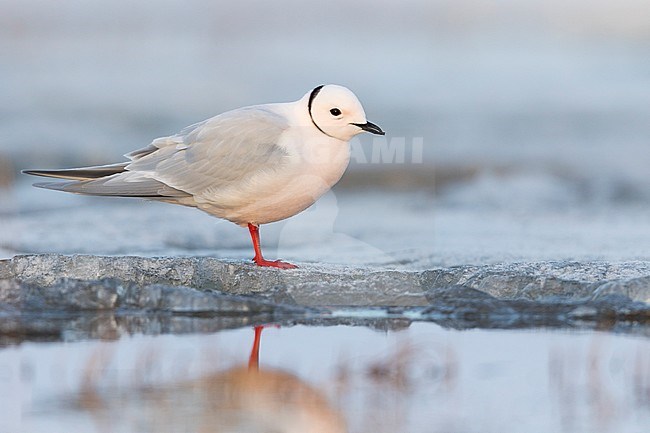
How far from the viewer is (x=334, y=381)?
3871 millimetres

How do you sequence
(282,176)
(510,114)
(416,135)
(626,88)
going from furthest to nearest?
(626,88) < (510,114) < (416,135) < (282,176)

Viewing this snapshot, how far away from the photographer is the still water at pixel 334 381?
11.4 ft

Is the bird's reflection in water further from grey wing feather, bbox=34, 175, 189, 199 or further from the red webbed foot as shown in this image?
grey wing feather, bbox=34, 175, 189, 199

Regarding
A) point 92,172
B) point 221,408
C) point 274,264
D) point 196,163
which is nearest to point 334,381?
point 221,408

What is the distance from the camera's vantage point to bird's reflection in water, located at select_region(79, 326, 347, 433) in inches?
135

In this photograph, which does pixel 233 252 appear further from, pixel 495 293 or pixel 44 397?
pixel 44 397

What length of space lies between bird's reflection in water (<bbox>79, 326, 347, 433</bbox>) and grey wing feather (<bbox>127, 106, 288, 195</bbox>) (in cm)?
215

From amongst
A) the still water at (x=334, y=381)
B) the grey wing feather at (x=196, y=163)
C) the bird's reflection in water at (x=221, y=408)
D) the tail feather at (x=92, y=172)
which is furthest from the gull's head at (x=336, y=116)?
the bird's reflection in water at (x=221, y=408)

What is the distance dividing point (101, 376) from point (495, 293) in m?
1.99

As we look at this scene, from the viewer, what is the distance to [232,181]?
599 cm

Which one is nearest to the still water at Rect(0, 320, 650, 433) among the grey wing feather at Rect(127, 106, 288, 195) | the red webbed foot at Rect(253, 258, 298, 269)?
the red webbed foot at Rect(253, 258, 298, 269)

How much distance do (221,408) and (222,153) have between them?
2.62 meters

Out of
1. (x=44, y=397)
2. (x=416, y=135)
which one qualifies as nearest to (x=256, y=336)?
(x=44, y=397)

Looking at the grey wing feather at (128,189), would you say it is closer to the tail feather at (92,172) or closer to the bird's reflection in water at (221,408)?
the tail feather at (92,172)
